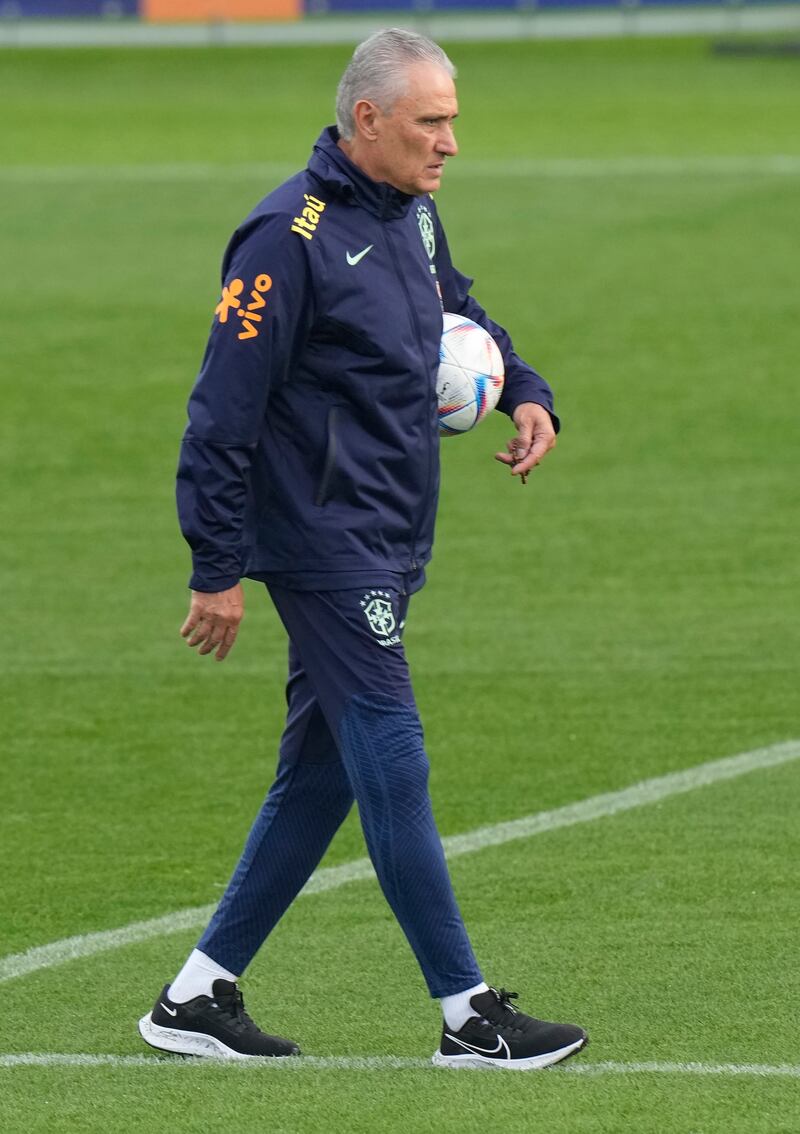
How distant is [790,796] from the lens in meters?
7.22

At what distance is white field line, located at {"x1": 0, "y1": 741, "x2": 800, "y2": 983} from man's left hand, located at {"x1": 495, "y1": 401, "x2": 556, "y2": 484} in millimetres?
1672

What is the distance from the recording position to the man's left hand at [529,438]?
522cm

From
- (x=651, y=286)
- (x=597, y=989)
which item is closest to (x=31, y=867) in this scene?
(x=597, y=989)

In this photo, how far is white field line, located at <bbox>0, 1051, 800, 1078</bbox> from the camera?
480 cm

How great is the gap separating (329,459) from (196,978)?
121 centimetres

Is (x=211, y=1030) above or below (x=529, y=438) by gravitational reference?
below

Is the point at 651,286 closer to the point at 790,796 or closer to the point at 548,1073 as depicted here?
the point at 790,796

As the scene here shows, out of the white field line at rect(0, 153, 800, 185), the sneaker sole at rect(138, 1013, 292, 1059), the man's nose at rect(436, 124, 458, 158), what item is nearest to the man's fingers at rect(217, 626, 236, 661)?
the sneaker sole at rect(138, 1013, 292, 1059)

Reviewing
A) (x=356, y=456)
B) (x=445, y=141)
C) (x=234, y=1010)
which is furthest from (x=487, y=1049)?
(x=445, y=141)

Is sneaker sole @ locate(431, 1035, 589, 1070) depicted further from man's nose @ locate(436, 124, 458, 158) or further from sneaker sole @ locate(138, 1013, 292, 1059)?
man's nose @ locate(436, 124, 458, 158)

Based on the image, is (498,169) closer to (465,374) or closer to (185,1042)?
(465,374)

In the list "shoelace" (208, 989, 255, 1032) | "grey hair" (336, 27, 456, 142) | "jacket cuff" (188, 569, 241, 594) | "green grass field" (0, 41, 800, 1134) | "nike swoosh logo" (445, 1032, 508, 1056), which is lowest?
"green grass field" (0, 41, 800, 1134)

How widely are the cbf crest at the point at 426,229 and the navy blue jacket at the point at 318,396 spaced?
65 millimetres

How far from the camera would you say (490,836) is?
695 cm
